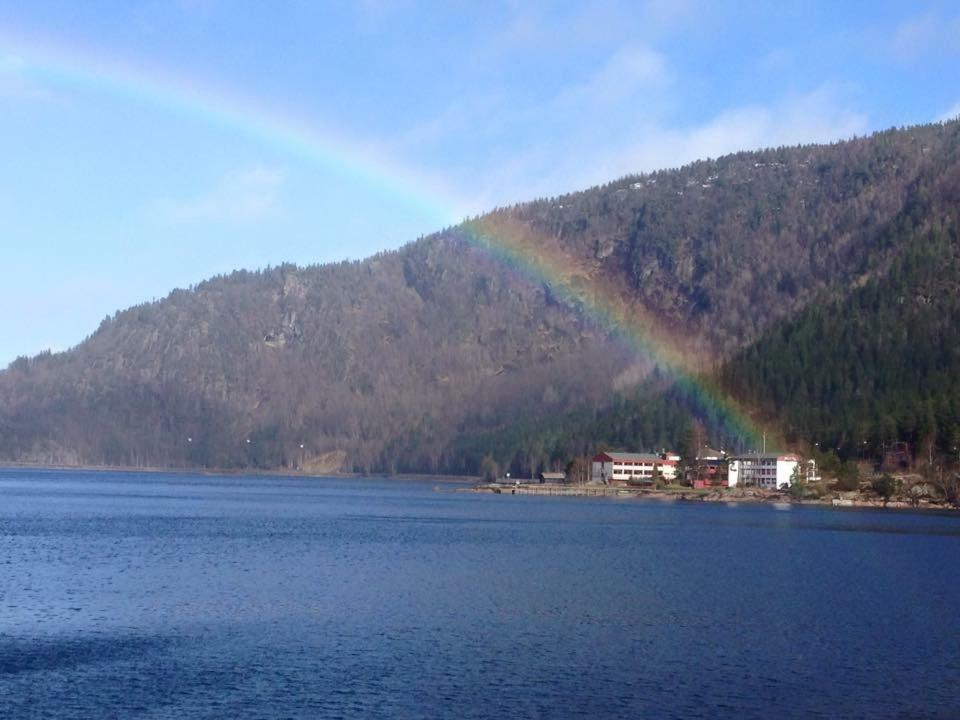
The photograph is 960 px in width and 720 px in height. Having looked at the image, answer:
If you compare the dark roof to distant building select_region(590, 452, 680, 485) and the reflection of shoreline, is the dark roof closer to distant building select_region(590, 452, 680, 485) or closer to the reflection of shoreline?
distant building select_region(590, 452, 680, 485)

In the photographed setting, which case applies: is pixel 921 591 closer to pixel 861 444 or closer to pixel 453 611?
pixel 453 611

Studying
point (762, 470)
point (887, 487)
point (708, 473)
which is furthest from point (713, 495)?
point (887, 487)

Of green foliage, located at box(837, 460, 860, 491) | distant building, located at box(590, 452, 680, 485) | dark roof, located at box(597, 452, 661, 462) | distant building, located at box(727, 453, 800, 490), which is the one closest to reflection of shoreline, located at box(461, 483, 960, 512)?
green foliage, located at box(837, 460, 860, 491)

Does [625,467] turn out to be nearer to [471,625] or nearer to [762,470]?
[762,470]

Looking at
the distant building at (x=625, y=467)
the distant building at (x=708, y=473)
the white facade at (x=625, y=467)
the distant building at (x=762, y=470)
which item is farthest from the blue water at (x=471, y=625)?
the white facade at (x=625, y=467)

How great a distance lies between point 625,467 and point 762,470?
84.6 feet

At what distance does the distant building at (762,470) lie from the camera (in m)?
160

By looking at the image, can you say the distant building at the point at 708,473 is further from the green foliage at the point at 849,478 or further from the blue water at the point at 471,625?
the blue water at the point at 471,625

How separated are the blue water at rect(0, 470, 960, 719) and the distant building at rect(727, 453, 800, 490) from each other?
74.4 m

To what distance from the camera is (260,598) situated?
4941cm

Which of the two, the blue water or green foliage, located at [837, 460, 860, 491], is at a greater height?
green foliage, located at [837, 460, 860, 491]

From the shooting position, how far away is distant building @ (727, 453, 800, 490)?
160250mm

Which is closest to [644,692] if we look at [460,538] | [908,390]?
[460,538]

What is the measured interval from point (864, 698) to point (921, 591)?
2458 centimetres
